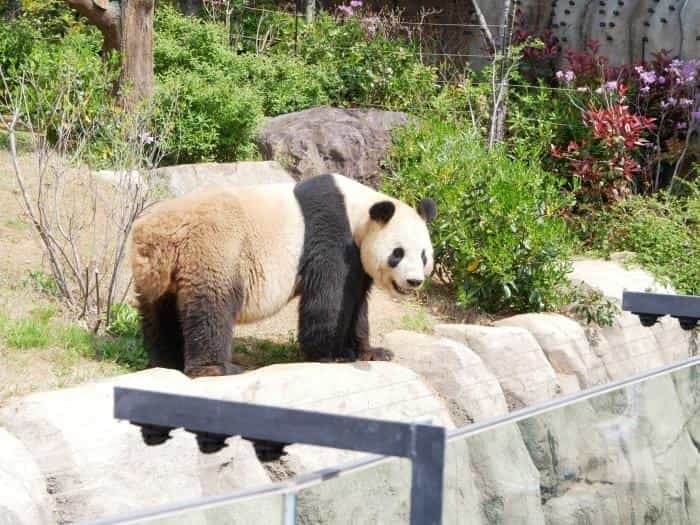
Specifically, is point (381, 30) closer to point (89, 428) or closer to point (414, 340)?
point (414, 340)

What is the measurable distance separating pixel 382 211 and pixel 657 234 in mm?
4079

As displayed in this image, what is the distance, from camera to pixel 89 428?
4375 mm

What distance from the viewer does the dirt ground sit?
5.51m

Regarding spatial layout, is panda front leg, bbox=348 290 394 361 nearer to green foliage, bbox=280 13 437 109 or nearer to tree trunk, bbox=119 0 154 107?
tree trunk, bbox=119 0 154 107

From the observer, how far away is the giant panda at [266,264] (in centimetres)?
563

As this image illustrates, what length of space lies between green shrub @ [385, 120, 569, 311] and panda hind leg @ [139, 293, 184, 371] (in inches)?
101

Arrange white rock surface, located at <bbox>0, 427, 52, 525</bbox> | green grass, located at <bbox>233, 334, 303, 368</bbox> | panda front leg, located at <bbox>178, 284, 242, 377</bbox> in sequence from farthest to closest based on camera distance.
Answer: green grass, located at <bbox>233, 334, 303, 368</bbox> < panda front leg, located at <bbox>178, 284, 242, 377</bbox> < white rock surface, located at <bbox>0, 427, 52, 525</bbox>

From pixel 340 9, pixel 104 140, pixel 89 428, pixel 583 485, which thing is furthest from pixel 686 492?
pixel 340 9

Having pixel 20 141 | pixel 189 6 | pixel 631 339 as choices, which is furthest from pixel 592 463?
pixel 189 6

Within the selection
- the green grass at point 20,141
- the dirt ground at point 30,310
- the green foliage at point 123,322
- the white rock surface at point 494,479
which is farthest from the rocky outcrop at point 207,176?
the white rock surface at point 494,479

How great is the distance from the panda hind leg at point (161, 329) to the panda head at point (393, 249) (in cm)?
112

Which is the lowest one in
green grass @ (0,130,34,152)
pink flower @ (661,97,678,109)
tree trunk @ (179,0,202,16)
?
green grass @ (0,130,34,152)

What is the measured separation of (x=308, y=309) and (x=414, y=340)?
0.94 m

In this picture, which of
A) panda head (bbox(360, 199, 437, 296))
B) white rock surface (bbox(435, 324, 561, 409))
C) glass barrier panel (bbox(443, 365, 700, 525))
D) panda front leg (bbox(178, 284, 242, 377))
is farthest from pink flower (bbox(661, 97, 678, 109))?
glass barrier panel (bbox(443, 365, 700, 525))
